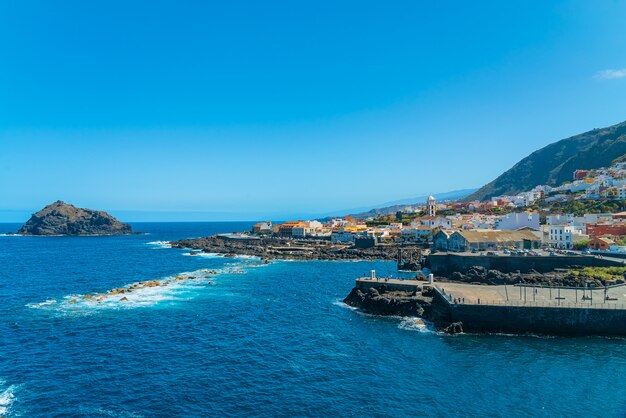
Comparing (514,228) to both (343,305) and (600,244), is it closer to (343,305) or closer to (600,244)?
(600,244)

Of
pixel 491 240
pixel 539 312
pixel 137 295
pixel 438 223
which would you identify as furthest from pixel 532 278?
pixel 438 223

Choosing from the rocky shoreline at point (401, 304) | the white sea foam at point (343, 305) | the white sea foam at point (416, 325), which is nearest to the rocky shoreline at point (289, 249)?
the white sea foam at point (343, 305)

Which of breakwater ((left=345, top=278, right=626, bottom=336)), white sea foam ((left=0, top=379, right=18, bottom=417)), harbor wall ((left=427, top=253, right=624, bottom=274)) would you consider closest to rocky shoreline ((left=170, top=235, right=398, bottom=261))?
harbor wall ((left=427, top=253, right=624, bottom=274))

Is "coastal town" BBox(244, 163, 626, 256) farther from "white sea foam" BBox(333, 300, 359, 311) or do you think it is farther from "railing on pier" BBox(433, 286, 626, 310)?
"white sea foam" BBox(333, 300, 359, 311)

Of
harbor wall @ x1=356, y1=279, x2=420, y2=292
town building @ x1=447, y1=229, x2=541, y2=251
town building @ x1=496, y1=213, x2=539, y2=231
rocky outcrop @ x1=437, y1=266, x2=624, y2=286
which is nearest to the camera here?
harbor wall @ x1=356, y1=279, x2=420, y2=292

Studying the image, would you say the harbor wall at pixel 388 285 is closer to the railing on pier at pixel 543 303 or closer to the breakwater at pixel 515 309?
the breakwater at pixel 515 309

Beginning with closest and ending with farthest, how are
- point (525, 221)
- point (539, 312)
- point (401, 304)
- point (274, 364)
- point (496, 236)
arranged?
1. point (274, 364)
2. point (539, 312)
3. point (401, 304)
4. point (496, 236)
5. point (525, 221)

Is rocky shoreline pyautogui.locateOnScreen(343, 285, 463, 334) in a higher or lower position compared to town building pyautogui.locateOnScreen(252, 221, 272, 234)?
lower

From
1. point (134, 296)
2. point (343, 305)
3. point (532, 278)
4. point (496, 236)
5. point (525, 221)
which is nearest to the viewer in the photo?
point (343, 305)
